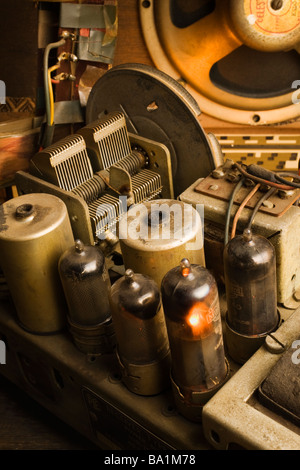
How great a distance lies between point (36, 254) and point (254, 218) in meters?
0.63

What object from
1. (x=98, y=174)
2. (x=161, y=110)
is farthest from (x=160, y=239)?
(x=161, y=110)

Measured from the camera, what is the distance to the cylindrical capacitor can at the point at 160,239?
138 cm

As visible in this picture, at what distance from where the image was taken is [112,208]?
1706mm

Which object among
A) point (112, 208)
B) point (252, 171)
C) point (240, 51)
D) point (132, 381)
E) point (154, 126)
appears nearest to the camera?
point (132, 381)

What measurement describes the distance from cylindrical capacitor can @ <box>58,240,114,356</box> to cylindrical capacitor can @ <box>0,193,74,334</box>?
70 mm

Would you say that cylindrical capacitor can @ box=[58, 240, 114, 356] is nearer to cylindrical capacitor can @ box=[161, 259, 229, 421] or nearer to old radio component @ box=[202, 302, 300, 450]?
cylindrical capacitor can @ box=[161, 259, 229, 421]

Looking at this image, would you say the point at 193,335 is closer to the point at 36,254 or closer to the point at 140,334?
the point at 140,334

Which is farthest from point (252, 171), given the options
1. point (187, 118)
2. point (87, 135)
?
point (87, 135)

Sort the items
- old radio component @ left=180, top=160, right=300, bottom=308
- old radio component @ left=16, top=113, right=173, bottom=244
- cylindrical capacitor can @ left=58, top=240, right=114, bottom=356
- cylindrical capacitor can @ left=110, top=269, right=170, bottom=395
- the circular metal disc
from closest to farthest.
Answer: cylindrical capacitor can @ left=110, top=269, right=170, bottom=395, cylindrical capacitor can @ left=58, top=240, right=114, bottom=356, old radio component @ left=180, top=160, right=300, bottom=308, old radio component @ left=16, top=113, right=173, bottom=244, the circular metal disc

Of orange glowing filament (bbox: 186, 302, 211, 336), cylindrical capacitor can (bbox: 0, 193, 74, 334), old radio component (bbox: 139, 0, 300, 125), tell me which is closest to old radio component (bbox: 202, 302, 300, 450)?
orange glowing filament (bbox: 186, 302, 211, 336)

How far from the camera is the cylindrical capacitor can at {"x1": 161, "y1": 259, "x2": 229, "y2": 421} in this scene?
1137 millimetres

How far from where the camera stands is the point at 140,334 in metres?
1.26

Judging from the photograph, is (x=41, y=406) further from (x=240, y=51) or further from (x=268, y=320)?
(x=240, y=51)
